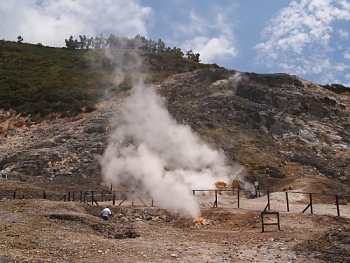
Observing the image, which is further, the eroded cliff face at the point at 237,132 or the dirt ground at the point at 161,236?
the eroded cliff face at the point at 237,132

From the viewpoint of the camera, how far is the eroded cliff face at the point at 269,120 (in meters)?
24.6

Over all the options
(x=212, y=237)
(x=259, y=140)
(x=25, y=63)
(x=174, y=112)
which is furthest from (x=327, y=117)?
(x=25, y=63)

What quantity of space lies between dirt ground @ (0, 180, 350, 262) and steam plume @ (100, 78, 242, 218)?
176 cm

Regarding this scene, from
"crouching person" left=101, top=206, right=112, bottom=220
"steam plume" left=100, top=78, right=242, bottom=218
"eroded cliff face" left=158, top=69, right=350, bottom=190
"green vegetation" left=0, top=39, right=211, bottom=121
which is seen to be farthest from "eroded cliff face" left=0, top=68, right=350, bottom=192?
"crouching person" left=101, top=206, right=112, bottom=220

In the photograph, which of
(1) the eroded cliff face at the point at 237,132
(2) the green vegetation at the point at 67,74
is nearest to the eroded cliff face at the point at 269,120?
(1) the eroded cliff face at the point at 237,132

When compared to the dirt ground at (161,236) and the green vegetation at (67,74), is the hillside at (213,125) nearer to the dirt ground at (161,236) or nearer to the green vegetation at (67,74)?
the green vegetation at (67,74)

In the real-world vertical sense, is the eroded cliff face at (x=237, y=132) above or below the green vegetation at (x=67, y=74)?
below

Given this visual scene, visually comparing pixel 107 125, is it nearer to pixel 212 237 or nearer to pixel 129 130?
pixel 129 130

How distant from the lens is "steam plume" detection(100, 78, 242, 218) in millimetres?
17106

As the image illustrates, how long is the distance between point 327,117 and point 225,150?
37.9ft

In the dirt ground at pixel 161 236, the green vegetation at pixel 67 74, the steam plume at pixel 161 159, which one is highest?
the green vegetation at pixel 67 74

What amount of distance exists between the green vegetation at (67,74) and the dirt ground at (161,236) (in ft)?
73.8

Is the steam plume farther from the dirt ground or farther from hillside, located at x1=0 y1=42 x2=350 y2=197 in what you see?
the dirt ground

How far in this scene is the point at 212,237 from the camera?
1084cm
